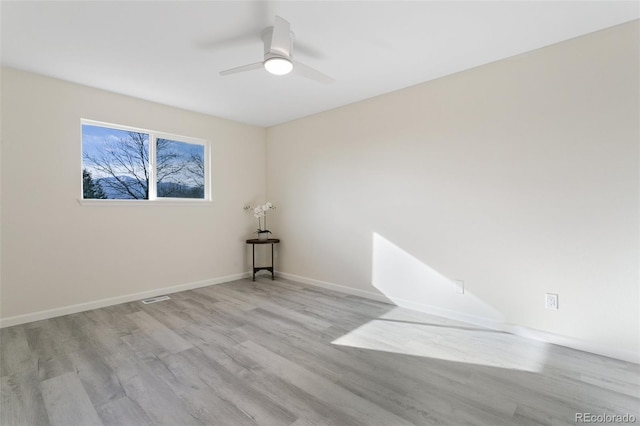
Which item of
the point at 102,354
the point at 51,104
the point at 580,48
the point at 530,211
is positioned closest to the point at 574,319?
the point at 530,211

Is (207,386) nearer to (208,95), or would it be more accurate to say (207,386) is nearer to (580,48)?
(208,95)

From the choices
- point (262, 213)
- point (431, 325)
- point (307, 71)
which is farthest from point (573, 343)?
point (262, 213)

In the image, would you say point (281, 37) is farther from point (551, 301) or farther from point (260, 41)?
point (551, 301)

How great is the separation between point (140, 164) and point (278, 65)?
2.51m

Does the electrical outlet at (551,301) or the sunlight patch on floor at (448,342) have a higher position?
the electrical outlet at (551,301)

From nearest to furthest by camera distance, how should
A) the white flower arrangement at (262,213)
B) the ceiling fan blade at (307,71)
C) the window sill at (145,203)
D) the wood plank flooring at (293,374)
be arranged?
the wood plank flooring at (293,374), the ceiling fan blade at (307,71), the window sill at (145,203), the white flower arrangement at (262,213)

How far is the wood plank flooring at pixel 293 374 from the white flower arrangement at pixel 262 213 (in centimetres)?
189

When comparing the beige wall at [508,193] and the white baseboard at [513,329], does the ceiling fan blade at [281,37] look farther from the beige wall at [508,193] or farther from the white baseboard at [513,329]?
the white baseboard at [513,329]

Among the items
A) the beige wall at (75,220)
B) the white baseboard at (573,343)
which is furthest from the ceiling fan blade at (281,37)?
the white baseboard at (573,343)

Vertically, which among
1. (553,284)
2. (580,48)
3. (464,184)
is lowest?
(553,284)

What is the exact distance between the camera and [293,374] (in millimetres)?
1899

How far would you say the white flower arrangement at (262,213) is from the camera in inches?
178

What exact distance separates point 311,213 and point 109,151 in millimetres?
2589

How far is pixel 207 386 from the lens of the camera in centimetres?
178
